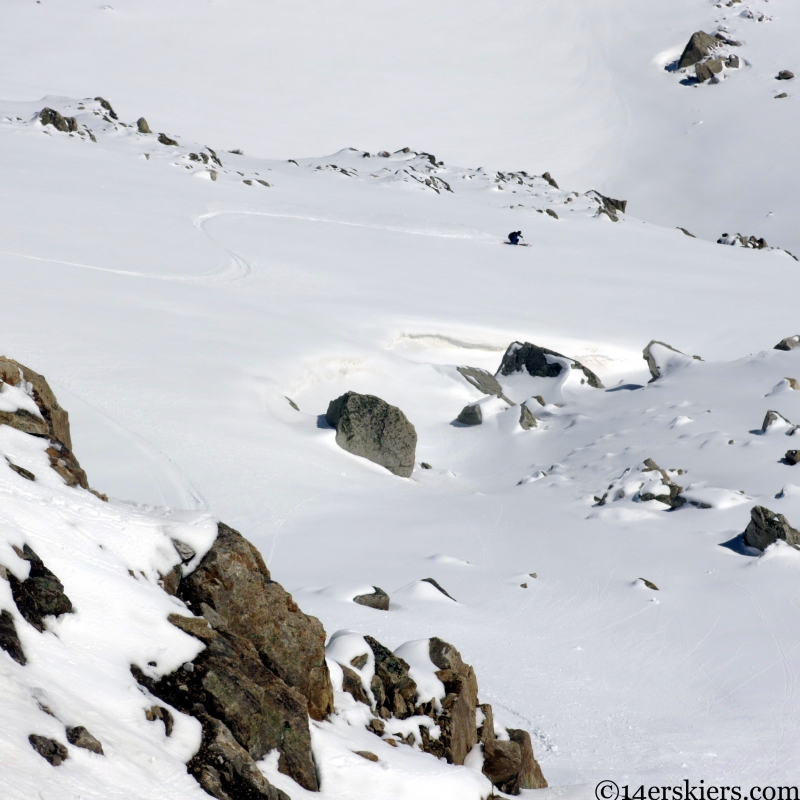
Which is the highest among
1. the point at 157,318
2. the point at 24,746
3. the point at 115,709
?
the point at 24,746

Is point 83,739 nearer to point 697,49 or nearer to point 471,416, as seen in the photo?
point 471,416

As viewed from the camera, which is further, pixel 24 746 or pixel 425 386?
pixel 425 386

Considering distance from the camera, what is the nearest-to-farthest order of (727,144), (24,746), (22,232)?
(24,746) < (22,232) < (727,144)

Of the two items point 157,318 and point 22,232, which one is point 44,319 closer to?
point 157,318

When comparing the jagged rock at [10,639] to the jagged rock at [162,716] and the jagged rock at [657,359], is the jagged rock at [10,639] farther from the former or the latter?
the jagged rock at [657,359]

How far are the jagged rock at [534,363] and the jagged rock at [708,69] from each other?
42230mm

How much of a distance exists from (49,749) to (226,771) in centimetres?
82

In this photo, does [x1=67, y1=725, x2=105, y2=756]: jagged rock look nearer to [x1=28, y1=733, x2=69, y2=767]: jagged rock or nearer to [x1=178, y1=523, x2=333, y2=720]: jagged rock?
[x1=28, y1=733, x2=69, y2=767]: jagged rock

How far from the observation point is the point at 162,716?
12.4ft

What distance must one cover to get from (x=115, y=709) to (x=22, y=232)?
48.8ft

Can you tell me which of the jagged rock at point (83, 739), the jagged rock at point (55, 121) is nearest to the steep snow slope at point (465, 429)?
the jagged rock at point (55, 121)

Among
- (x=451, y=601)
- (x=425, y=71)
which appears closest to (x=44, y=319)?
(x=451, y=601)

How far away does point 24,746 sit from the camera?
312 centimetres

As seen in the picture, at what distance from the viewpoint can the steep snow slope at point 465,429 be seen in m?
7.37
